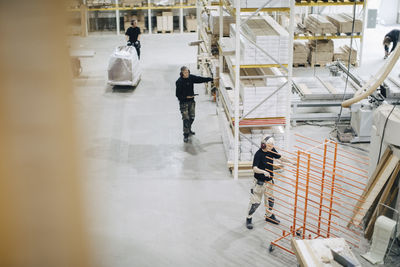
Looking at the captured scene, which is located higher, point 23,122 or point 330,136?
point 23,122

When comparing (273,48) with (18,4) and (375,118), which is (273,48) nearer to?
(375,118)

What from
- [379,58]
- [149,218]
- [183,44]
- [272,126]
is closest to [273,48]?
[272,126]

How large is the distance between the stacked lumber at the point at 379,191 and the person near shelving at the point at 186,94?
4842mm

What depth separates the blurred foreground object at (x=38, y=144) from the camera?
2.30ft

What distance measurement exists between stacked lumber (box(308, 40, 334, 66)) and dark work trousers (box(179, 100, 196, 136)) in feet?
21.9

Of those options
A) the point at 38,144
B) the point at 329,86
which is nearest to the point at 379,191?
the point at 329,86

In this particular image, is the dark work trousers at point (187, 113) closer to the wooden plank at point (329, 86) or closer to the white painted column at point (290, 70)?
the white painted column at point (290, 70)

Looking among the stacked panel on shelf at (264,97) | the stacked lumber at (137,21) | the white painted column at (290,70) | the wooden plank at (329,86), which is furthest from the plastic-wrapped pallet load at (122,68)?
the stacked lumber at (137,21)

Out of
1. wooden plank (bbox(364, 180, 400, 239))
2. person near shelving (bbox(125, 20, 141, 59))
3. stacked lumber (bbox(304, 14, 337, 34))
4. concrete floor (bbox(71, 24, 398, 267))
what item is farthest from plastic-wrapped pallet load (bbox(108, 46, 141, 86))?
wooden plank (bbox(364, 180, 400, 239))

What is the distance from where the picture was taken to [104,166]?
430 inches

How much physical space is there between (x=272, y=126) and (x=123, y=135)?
13.8 feet

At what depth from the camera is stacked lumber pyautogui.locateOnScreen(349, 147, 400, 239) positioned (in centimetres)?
792

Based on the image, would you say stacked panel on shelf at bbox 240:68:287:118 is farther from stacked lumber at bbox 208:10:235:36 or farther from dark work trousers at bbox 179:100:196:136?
stacked lumber at bbox 208:10:235:36

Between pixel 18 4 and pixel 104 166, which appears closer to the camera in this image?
pixel 18 4
